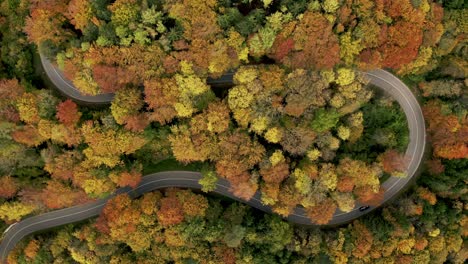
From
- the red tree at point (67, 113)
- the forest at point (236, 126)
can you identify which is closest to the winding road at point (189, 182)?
the forest at point (236, 126)

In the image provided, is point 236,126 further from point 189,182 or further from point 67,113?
point 67,113

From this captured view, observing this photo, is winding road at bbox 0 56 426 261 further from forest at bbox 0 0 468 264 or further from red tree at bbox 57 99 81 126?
red tree at bbox 57 99 81 126

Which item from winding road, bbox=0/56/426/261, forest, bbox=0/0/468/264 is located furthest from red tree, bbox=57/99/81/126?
winding road, bbox=0/56/426/261

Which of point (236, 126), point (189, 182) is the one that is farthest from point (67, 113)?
point (236, 126)

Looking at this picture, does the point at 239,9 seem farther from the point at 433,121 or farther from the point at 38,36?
the point at 433,121

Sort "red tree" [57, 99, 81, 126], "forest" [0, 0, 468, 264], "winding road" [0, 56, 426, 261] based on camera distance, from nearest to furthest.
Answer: "forest" [0, 0, 468, 264], "red tree" [57, 99, 81, 126], "winding road" [0, 56, 426, 261]

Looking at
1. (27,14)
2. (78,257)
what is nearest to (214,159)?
(78,257)
